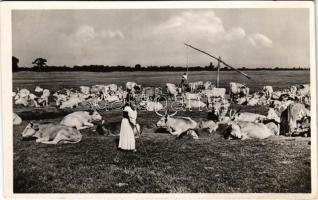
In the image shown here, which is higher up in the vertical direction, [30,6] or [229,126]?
[30,6]

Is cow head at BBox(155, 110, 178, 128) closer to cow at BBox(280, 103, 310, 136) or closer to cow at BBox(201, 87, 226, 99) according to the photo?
cow at BBox(201, 87, 226, 99)

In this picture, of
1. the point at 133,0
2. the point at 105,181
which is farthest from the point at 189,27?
the point at 105,181

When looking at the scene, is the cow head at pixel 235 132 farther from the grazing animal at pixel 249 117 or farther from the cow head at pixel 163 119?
the cow head at pixel 163 119

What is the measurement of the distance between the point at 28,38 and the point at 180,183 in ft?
3.87

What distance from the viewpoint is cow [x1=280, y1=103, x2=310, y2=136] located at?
7.06 feet

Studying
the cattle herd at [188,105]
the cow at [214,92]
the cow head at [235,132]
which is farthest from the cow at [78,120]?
the cow head at [235,132]

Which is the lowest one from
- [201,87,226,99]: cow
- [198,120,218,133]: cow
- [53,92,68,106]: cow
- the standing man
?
[198,120,218,133]: cow

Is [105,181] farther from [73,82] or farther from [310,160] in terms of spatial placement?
[310,160]

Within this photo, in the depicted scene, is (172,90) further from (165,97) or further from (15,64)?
(15,64)

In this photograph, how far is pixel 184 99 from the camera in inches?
85.4

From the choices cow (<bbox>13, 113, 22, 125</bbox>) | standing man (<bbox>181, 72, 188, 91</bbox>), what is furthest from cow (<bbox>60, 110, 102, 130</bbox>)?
standing man (<bbox>181, 72, 188, 91</bbox>)

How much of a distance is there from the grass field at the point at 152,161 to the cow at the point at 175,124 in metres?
0.04

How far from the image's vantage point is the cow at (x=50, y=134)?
2.15m

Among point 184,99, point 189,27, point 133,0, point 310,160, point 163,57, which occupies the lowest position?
point 310,160
